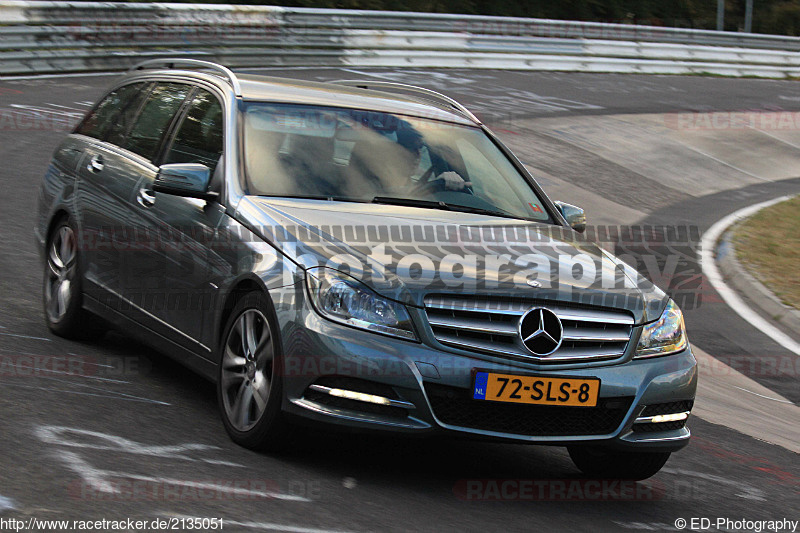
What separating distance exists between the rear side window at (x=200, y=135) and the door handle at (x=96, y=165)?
815 millimetres

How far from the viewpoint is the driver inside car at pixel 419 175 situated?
6355 millimetres

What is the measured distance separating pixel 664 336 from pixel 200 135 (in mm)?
2739

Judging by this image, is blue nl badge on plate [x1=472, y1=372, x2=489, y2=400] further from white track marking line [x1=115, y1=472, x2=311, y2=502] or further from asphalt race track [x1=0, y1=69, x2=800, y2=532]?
white track marking line [x1=115, y1=472, x2=311, y2=502]

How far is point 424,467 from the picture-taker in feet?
18.5

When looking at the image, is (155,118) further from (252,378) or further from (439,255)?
(439,255)

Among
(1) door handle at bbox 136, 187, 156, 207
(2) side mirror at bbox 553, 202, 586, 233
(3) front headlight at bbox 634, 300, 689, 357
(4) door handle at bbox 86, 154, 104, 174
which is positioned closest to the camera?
(3) front headlight at bbox 634, 300, 689, 357

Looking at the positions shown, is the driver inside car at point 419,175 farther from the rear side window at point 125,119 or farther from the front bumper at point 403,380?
the rear side window at point 125,119

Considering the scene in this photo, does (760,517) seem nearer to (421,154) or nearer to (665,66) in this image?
(421,154)

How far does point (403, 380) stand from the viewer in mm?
4988

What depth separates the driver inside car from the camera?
6355 millimetres

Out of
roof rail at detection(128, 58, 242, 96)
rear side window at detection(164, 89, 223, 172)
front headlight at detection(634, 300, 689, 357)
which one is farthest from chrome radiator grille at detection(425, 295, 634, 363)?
roof rail at detection(128, 58, 242, 96)

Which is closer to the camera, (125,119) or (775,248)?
(125,119)

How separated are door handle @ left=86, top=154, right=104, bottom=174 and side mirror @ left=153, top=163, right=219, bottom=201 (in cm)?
146

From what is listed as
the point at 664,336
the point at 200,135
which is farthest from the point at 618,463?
the point at 200,135
